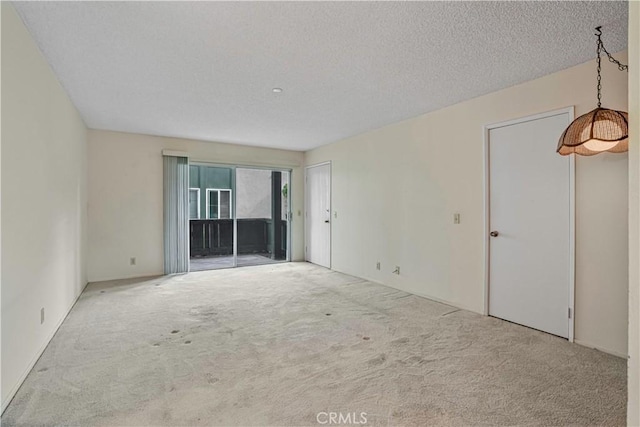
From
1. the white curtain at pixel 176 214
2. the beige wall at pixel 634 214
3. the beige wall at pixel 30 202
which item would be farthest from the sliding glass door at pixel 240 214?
the beige wall at pixel 634 214

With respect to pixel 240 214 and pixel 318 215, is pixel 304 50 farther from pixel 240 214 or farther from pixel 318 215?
pixel 240 214

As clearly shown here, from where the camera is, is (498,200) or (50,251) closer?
(50,251)

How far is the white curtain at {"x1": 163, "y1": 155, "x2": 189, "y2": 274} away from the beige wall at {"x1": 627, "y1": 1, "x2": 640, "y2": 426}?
573cm

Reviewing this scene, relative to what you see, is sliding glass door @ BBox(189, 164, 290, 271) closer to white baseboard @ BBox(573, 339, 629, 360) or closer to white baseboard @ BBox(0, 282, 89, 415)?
white baseboard @ BBox(0, 282, 89, 415)

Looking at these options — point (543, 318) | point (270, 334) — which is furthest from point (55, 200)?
point (543, 318)

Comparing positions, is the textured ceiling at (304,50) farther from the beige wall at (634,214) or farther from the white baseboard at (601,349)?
the white baseboard at (601,349)

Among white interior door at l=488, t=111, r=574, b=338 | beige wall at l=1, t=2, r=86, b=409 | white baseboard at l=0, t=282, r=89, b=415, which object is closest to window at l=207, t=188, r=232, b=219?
beige wall at l=1, t=2, r=86, b=409

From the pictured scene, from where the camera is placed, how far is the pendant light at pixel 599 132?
88.4 inches

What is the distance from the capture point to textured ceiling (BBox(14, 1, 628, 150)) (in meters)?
2.01

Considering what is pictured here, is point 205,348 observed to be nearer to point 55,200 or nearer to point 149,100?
point 55,200

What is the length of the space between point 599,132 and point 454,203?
1.64 meters

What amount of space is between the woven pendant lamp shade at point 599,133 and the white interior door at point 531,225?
44 cm

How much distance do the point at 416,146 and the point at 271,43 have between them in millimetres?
2550

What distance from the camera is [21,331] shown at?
2.14 metres
